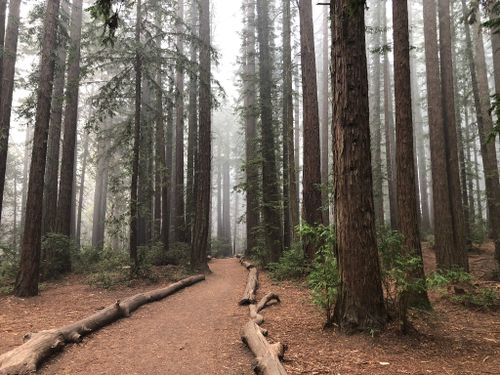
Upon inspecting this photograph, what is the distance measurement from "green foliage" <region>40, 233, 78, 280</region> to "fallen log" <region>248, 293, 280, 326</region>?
7833 mm

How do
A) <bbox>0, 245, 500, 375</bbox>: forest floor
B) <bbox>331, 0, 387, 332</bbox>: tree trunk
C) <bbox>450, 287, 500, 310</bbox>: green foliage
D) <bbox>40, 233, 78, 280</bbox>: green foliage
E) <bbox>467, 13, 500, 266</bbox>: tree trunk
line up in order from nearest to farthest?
<bbox>0, 245, 500, 375</bbox>: forest floor → <bbox>331, 0, 387, 332</bbox>: tree trunk → <bbox>450, 287, 500, 310</bbox>: green foliage → <bbox>467, 13, 500, 266</bbox>: tree trunk → <bbox>40, 233, 78, 280</bbox>: green foliage

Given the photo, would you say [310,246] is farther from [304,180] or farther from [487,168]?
[487,168]

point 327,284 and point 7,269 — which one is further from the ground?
point 327,284

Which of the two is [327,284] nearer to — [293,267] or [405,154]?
[405,154]

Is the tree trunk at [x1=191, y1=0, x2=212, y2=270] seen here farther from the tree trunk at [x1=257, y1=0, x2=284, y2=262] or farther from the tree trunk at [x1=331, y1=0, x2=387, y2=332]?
the tree trunk at [x1=331, y1=0, x2=387, y2=332]

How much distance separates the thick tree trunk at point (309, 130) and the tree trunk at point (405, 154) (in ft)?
13.9

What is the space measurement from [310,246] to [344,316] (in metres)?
5.50

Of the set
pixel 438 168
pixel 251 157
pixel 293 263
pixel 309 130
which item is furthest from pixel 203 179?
pixel 438 168

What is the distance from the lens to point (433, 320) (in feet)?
20.7

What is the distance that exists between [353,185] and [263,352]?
271 cm

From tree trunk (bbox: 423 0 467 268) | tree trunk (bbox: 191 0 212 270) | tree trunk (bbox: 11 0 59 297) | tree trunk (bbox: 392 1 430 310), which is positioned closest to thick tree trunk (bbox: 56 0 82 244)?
tree trunk (bbox: 11 0 59 297)

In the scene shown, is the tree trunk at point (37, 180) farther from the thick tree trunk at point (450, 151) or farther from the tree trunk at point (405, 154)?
the thick tree trunk at point (450, 151)

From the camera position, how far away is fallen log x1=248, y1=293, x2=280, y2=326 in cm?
664

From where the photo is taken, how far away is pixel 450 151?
10852 mm
